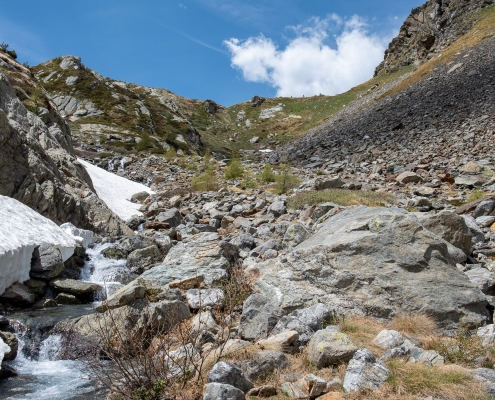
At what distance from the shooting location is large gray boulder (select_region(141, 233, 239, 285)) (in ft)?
30.4

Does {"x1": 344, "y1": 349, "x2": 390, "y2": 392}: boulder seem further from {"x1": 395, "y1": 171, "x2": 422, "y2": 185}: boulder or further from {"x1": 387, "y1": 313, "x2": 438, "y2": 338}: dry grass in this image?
{"x1": 395, "y1": 171, "x2": 422, "y2": 185}: boulder

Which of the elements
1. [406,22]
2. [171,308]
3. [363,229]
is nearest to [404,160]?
[363,229]

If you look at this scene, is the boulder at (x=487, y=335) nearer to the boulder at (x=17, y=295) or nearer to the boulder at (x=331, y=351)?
the boulder at (x=331, y=351)

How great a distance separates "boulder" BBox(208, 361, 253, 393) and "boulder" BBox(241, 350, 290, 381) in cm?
26

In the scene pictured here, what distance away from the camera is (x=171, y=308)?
718cm

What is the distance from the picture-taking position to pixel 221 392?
3.93 metres

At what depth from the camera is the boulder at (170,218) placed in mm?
17219

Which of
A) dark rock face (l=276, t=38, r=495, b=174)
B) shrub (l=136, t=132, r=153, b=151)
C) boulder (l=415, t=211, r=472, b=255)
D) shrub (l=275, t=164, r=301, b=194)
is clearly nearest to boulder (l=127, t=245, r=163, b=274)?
boulder (l=415, t=211, r=472, b=255)

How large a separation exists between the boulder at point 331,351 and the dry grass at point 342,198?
1023 cm

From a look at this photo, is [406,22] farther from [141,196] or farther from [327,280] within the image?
[327,280]

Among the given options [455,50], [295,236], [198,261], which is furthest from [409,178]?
[455,50]

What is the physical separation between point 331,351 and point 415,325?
1.92 meters

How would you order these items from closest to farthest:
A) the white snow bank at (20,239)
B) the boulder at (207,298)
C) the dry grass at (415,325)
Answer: the dry grass at (415,325), the boulder at (207,298), the white snow bank at (20,239)

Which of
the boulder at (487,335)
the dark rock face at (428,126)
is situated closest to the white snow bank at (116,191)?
the dark rock face at (428,126)
